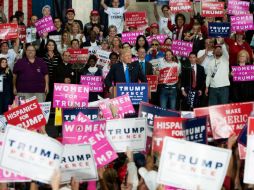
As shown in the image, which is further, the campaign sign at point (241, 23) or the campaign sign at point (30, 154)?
the campaign sign at point (241, 23)

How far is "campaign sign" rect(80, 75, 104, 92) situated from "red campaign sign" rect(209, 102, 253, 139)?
6138 millimetres

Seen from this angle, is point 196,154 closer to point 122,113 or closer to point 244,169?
point 244,169

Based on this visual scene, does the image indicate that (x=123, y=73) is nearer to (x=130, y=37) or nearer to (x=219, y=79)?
(x=219, y=79)

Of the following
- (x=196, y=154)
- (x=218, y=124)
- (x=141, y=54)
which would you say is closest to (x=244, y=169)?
(x=196, y=154)

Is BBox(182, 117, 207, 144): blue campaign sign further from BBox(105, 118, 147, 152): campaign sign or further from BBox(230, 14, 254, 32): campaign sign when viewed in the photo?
BBox(230, 14, 254, 32): campaign sign

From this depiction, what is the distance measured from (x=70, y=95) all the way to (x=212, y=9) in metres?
5.29

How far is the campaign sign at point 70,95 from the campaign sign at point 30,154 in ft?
19.3

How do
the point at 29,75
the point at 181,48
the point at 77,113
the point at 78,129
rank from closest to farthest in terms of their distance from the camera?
the point at 78,129 < the point at 77,113 < the point at 29,75 < the point at 181,48

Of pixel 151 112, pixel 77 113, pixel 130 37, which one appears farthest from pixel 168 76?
pixel 151 112

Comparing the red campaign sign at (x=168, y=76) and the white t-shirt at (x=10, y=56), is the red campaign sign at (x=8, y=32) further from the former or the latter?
the red campaign sign at (x=168, y=76)

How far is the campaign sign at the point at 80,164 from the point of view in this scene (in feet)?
41.4

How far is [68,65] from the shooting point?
794 inches

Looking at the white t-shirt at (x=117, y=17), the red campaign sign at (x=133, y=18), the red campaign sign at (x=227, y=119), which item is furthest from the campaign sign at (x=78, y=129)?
the white t-shirt at (x=117, y=17)

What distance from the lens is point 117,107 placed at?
16.0 metres
